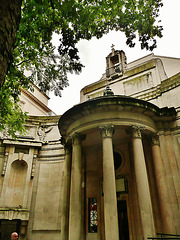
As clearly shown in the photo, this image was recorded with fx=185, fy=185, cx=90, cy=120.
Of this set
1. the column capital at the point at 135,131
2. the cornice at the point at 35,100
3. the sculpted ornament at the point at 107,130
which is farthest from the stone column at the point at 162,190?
the cornice at the point at 35,100

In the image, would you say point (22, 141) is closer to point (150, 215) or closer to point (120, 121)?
point (120, 121)

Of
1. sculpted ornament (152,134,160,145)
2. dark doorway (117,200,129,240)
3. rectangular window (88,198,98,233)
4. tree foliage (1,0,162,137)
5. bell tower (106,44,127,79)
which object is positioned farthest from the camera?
bell tower (106,44,127,79)

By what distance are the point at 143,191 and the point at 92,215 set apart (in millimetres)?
5767

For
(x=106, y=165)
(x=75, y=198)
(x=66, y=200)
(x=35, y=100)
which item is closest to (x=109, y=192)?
(x=106, y=165)

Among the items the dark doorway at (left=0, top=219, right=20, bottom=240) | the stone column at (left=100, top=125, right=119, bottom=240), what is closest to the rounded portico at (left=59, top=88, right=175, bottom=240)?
the stone column at (left=100, top=125, right=119, bottom=240)

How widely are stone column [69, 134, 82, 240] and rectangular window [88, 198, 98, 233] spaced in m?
3.58

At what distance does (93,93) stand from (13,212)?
12686 millimetres

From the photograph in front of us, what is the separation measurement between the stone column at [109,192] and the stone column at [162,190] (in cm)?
344

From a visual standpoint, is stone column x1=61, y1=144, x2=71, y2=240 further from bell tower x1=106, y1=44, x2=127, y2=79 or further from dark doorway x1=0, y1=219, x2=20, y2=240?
bell tower x1=106, y1=44, x2=127, y2=79

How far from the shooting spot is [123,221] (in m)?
12.3

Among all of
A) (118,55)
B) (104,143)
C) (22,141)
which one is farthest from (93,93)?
(104,143)

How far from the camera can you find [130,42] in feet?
22.3

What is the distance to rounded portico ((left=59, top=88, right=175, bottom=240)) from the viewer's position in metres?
9.45

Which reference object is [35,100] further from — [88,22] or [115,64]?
[88,22]
